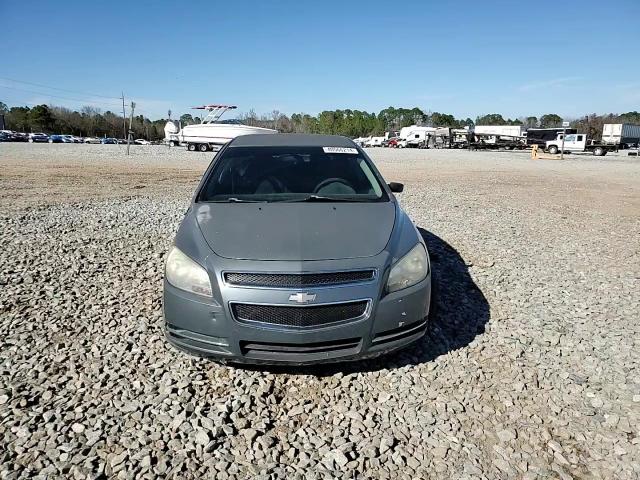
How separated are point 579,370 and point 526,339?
0.49m

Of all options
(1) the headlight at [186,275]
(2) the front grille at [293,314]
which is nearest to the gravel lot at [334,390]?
(2) the front grille at [293,314]

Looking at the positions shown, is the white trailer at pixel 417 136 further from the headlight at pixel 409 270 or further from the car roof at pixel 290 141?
the headlight at pixel 409 270

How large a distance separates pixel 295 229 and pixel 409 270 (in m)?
0.83

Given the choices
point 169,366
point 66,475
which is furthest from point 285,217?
point 66,475

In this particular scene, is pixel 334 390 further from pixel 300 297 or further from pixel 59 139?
pixel 59 139

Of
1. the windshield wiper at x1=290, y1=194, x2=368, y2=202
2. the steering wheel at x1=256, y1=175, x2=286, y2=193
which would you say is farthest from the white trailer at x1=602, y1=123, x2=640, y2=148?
the steering wheel at x1=256, y1=175, x2=286, y2=193

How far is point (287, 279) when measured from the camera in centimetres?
260

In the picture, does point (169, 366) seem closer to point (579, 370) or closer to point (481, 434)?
point (481, 434)

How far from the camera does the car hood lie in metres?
2.77

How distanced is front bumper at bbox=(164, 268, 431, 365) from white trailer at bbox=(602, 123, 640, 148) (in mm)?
59878

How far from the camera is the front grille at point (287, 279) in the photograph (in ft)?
8.51

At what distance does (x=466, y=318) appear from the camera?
3.96 m

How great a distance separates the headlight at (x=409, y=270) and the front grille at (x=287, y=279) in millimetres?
305

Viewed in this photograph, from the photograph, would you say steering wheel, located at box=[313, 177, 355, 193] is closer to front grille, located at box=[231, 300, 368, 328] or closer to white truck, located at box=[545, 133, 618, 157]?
front grille, located at box=[231, 300, 368, 328]
